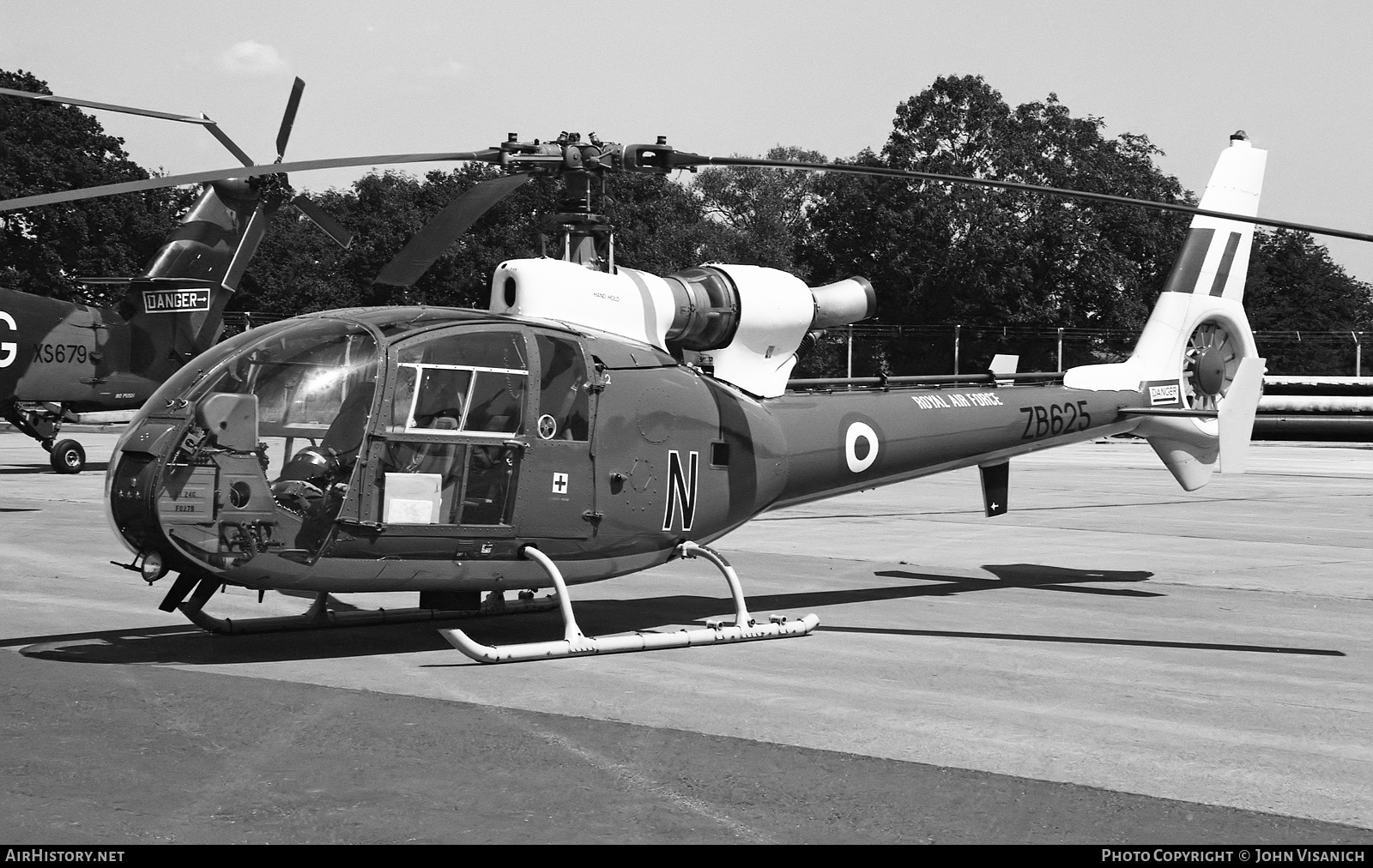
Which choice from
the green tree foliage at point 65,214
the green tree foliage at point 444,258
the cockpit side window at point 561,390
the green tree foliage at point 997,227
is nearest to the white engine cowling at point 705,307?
the cockpit side window at point 561,390

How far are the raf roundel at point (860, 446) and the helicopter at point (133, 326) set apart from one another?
17.0 metres

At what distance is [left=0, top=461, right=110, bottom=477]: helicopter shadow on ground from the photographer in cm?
2658

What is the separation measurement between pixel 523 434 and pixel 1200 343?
26.0 feet

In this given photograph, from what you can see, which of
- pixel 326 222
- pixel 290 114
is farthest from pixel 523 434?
pixel 290 114

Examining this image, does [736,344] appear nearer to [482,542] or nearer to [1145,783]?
[482,542]

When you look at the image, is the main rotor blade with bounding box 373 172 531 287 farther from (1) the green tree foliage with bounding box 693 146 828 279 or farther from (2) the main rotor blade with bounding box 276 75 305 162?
(1) the green tree foliage with bounding box 693 146 828 279

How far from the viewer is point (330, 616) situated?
1009 centimetres

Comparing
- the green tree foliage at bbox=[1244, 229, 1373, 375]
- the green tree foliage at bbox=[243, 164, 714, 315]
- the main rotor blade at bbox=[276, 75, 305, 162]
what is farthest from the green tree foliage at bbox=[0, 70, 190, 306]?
the green tree foliage at bbox=[1244, 229, 1373, 375]

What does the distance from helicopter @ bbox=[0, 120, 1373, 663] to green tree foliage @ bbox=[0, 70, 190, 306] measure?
62.4m

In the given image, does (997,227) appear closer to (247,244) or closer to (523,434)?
(247,244)

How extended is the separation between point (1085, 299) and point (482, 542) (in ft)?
192

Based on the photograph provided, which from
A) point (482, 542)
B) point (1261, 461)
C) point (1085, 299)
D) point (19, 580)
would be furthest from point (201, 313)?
point (1085, 299)

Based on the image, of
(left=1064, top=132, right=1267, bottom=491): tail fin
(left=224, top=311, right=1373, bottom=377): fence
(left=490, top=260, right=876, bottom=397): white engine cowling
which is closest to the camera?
(left=490, top=260, right=876, bottom=397): white engine cowling

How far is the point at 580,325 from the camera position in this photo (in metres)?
9.84
